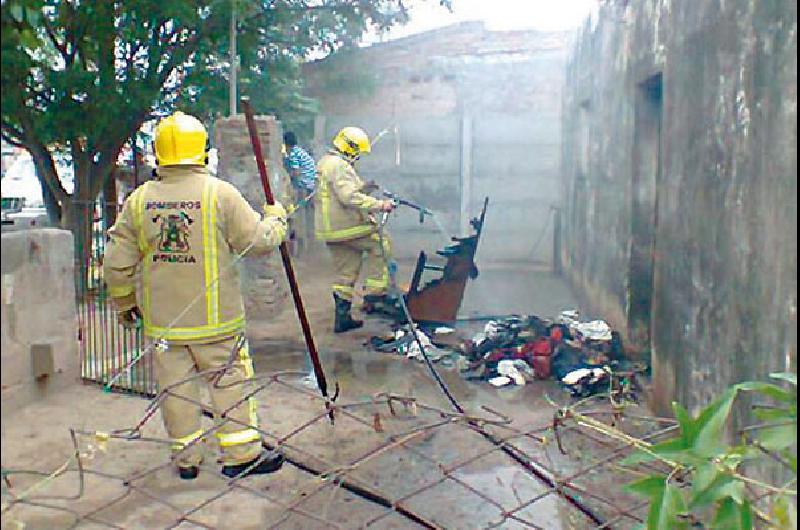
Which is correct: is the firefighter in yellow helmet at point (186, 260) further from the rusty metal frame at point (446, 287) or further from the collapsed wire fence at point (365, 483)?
the rusty metal frame at point (446, 287)

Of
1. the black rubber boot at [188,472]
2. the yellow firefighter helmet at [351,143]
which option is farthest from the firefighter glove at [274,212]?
the yellow firefighter helmet at [351,143]

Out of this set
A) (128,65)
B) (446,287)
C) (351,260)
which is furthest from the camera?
(128,65)

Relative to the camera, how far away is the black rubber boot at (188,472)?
4121 millimetres

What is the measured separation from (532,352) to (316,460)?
339cm

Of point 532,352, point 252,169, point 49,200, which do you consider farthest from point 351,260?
point 49,200

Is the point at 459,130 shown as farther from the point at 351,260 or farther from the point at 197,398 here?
the point at 197,398

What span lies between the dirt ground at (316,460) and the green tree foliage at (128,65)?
1.96 m

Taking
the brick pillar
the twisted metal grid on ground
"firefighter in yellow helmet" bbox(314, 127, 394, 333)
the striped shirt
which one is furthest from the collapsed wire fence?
the striped shirt

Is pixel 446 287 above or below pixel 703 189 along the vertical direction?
below

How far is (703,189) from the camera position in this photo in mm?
4281

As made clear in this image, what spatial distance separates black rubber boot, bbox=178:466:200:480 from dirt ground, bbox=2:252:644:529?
0.17 ft

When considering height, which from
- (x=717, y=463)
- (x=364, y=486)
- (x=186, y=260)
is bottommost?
(x=364, y=486)

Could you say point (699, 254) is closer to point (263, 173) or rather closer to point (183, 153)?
point (263, 173)

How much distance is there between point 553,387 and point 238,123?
145 inches
